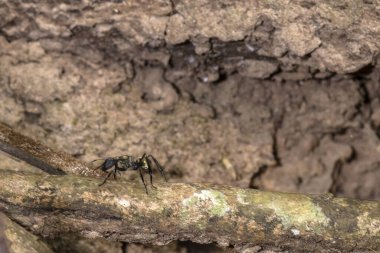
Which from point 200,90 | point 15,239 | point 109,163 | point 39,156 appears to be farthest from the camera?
point 200,90

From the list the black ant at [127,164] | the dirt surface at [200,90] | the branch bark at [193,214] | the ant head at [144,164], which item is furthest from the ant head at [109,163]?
the branch bark at [193,214]

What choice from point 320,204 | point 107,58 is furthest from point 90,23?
point 320,204

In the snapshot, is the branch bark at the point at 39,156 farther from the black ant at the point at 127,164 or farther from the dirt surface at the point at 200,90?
the dirt surface at the point at 200,90

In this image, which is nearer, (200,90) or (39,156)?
(39,156)

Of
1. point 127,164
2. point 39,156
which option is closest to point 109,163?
point 127,164

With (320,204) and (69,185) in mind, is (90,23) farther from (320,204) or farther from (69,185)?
(320,204)

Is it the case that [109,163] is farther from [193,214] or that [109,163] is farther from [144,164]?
[193,214]

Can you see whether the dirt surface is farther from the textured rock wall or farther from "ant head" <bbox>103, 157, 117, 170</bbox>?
"ant head" <bbox>103, 157, 117, 170</bbox>

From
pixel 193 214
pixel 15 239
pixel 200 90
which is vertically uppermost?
pixel 200 90
